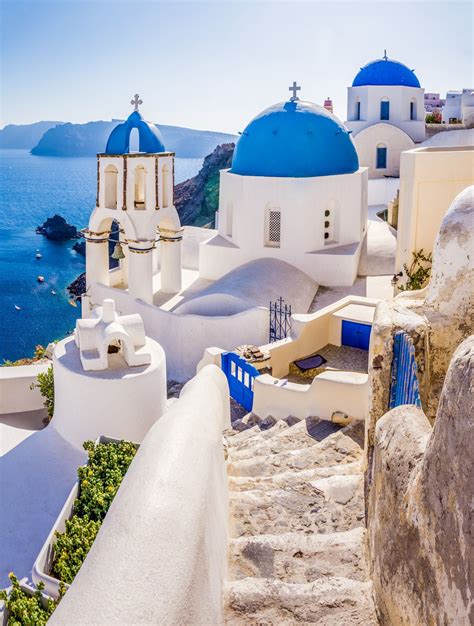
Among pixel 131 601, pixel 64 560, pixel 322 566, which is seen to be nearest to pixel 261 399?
pixel 64 560

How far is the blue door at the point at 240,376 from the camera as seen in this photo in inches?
398

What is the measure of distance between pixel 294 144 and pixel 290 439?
35.3 feet

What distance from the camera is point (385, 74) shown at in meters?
27.5

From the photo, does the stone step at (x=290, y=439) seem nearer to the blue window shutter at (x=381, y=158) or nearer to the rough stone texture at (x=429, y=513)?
the rough stone texture at (x=429, y=513)

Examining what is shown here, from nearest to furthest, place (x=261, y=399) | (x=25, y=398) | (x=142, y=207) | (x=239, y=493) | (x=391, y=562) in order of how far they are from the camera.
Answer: (x=391, y=562)
(x=239, y=493)
(x=261, y=399)
(x=25, y=398)
(x=142, y=207)

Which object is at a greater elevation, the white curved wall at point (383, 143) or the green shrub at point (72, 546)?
the white curved wall at point (383, 143)

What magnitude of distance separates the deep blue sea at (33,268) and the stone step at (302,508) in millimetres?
26612

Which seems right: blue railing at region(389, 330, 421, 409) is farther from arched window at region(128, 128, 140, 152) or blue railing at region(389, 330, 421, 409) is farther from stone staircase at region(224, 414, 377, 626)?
arched window at region(128, 128, 140, 152)

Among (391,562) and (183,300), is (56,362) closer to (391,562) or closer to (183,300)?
(183,300)

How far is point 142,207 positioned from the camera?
15938mm

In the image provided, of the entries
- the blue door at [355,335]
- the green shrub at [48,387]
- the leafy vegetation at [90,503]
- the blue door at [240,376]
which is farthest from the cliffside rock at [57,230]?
the leafy vegetation at [90,503]

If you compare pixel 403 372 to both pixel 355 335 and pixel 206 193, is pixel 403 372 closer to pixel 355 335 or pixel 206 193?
pixel 355 335

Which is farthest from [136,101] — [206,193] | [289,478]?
[206,193]

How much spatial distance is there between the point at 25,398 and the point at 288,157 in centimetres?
803
